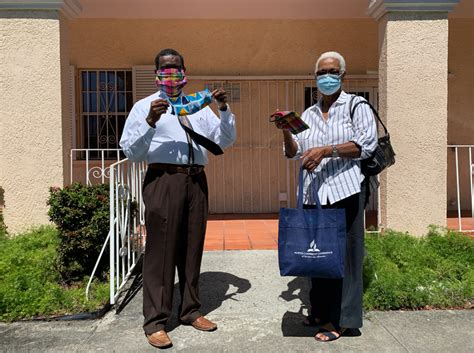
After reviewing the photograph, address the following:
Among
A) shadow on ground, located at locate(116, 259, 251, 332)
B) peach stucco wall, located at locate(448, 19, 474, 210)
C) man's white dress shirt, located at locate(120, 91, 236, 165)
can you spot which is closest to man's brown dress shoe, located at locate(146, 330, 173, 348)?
shadow on ground, located at locate(116, 259, 251, 332)

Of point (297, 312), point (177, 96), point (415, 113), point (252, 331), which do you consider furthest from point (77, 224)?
point (415, 113)

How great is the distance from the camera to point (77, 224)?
4.30 metres

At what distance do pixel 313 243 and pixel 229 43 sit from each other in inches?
202

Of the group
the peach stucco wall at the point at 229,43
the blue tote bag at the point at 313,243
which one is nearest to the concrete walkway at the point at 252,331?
the blue tote bag at the point at 313,243

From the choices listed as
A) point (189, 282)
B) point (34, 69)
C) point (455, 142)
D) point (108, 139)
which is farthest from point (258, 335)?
point (455, 142)

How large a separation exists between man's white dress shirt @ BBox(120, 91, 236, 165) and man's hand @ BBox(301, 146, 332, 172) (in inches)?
27.4

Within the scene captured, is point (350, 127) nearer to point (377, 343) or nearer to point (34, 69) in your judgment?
point (377, 343)

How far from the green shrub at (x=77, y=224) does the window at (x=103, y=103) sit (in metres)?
3.35

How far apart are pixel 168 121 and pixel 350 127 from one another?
1.25 metres

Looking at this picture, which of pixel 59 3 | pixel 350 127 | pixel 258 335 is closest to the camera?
pixel 350 127

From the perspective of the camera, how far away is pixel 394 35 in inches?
210

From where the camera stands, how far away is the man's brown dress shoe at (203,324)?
11.6 ft

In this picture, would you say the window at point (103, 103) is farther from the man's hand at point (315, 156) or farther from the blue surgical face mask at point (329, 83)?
the man's hand at point (315, 156)

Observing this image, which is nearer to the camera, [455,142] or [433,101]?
[433,101]
